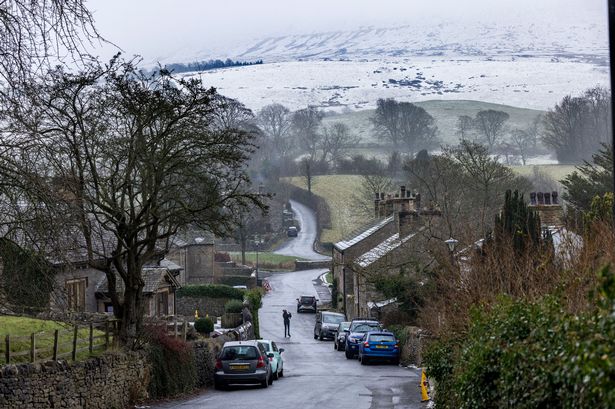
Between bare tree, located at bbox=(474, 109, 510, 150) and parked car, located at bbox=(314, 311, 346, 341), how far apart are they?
120 metres

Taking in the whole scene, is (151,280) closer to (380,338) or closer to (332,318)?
(380,338)

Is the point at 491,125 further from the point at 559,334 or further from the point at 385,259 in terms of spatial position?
the point at 559,334

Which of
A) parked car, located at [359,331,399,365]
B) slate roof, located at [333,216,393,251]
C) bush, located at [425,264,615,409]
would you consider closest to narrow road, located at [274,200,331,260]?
slate roof, located at [333,216,393,251]

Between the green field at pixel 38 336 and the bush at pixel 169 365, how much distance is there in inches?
76.2

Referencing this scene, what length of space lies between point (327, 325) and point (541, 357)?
49.3m

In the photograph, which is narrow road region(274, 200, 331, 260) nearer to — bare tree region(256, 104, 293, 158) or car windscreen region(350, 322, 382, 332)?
bare tree region(256, 104, 293, 158)

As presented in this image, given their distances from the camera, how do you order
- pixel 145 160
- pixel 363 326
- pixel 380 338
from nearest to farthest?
pixel 145 160, pixel 380 338, pixel 363 326

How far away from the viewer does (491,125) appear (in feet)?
592

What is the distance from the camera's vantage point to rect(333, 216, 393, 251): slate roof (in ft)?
211

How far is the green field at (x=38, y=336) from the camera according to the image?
23.8 metres

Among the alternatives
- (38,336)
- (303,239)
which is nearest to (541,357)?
(38,336)

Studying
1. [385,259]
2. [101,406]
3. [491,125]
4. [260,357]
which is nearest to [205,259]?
[385,259]

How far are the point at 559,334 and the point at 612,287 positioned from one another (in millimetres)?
2411

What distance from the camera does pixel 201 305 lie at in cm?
7094
